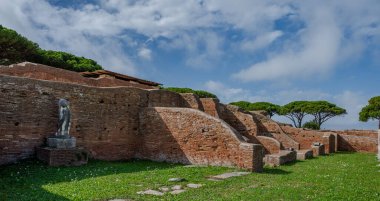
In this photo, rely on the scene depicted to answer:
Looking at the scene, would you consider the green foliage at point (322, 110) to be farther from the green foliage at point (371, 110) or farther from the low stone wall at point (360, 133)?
the low stone wall at point (360, 133)

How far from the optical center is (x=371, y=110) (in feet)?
161

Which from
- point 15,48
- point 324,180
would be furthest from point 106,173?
point 15,48

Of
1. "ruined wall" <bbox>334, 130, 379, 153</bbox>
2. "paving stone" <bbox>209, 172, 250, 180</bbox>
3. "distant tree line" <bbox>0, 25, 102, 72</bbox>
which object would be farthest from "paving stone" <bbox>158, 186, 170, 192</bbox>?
"distant tree line" <bbox>0, 25, 102, 72</bbox>

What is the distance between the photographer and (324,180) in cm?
1066

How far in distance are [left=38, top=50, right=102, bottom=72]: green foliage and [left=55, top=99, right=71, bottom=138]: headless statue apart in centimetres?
2063

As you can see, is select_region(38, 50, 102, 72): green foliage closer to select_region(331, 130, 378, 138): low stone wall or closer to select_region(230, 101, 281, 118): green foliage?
select_region(331, 130, 378, 138): low stone wall

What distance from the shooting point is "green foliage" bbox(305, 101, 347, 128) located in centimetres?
5306

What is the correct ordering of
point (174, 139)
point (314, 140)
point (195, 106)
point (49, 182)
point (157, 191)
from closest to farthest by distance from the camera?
point (157, 191)
point (49, 182)
point (174, 139)
point (195, 106)
point (314, 140)

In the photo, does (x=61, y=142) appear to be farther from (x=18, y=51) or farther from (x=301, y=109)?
(x=301, y=109)

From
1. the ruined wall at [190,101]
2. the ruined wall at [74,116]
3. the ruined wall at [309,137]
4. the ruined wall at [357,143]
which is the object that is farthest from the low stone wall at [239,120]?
the ruined wall at [357,143]

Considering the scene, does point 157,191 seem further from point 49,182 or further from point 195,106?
point 195,106

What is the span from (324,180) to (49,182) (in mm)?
7054

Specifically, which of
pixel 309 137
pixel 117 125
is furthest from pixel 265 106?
pixel 117 125

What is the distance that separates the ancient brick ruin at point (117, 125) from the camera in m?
11.5
